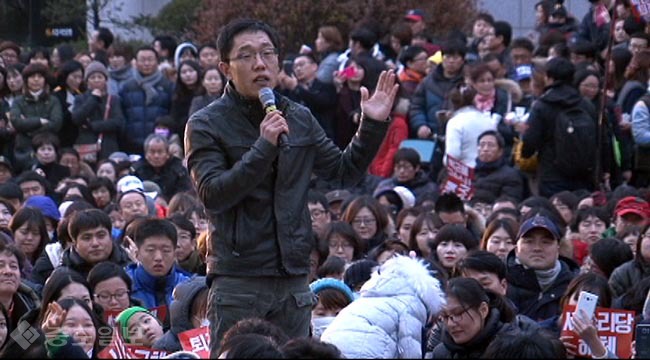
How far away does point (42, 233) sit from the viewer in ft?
40.5

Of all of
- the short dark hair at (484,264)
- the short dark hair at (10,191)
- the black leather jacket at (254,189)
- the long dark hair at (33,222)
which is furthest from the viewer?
the short dark hair at (10,191)

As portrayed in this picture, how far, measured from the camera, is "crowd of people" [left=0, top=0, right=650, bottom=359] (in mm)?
7078

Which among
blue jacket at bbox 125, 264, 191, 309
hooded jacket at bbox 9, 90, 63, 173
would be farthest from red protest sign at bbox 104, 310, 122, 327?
hooded jacket at bbox 9, 90, 63, 173

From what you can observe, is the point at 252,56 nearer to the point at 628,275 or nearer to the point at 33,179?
the point at 628,275

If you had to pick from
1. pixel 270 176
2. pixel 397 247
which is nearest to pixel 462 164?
pixel 397 247

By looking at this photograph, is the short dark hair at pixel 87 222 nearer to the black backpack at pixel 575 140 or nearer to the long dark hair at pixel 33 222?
the long dark hair at pixel 33 222

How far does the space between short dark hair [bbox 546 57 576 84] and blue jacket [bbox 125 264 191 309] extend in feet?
17.5

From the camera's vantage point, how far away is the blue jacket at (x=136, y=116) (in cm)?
1836

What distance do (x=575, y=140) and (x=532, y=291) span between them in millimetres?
4814

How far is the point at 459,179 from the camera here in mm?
14359

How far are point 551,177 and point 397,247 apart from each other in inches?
170

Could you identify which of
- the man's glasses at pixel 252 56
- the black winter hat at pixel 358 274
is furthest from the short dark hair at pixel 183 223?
the man's glasses at pixel 252 56

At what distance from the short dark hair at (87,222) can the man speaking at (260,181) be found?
4034mm

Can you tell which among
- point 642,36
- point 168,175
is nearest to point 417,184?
point 168,175
